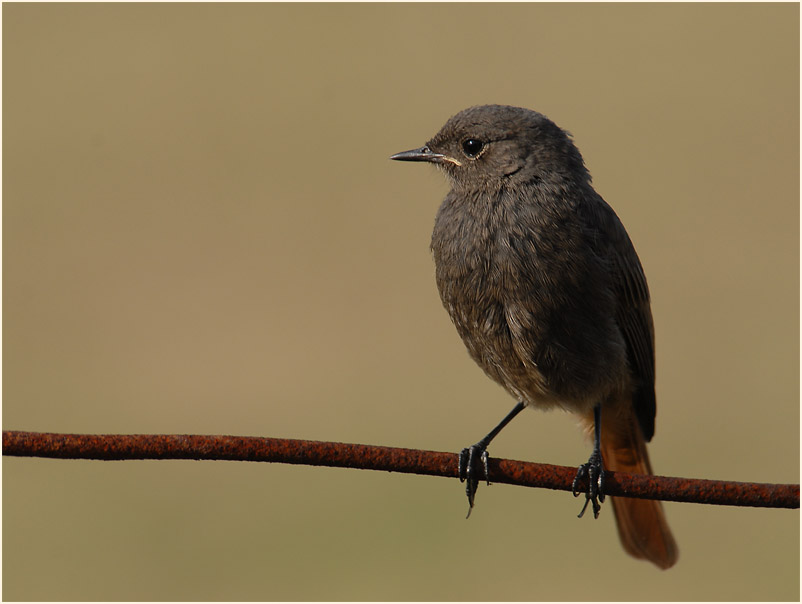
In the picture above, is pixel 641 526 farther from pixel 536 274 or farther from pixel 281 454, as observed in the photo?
pixel 281 454

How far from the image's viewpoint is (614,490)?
317cm

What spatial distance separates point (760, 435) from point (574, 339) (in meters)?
6.98

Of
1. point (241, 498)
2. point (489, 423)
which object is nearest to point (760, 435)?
point (489, 423)

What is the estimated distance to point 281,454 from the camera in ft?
9.12

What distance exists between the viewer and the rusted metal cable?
2.74 metres

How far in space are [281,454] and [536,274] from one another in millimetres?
1838

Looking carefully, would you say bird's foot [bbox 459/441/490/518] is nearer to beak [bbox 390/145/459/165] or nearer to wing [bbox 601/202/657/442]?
wing [bbox 601/202/657/442]

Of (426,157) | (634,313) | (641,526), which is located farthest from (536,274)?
(641,526)

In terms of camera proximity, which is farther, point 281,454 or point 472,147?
point 472,147

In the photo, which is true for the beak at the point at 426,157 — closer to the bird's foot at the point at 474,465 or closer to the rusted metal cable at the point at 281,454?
the bird's foot at the point at 474,465

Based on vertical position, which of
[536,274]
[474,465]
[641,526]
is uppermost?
[536,274]

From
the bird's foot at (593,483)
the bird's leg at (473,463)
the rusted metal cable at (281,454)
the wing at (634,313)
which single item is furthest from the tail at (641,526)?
the rusted metal cable at (281,454)

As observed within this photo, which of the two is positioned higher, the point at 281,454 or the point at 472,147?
the point at 472,147

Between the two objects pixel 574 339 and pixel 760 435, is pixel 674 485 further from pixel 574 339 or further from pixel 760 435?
pixel 760 435
